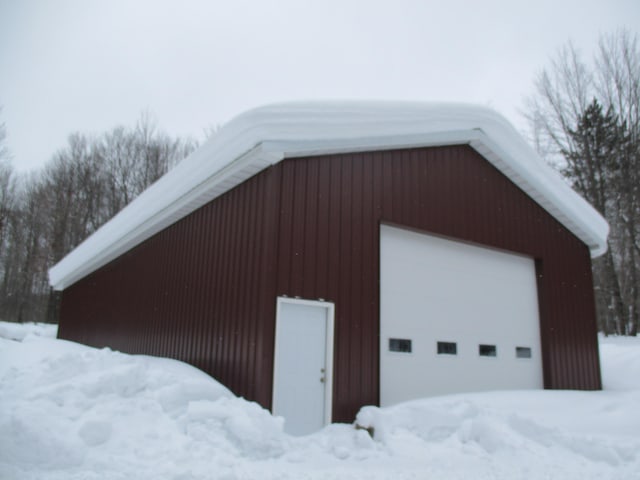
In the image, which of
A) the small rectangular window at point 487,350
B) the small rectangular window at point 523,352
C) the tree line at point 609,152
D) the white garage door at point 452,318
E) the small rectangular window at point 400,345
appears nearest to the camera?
the small rectangular window at point 400,345

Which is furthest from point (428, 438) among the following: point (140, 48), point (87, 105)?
point (87, 105)

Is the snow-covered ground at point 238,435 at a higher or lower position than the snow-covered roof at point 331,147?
lower

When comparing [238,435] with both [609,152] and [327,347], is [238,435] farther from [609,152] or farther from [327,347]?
[609,152]

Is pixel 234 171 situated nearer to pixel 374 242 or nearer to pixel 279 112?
pixel 279 112

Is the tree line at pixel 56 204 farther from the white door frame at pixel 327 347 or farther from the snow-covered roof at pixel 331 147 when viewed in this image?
the white door frame at pixel 327 347

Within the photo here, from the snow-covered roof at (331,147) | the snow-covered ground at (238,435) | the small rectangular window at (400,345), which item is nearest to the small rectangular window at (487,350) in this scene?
the small rectangular window at (400,345)

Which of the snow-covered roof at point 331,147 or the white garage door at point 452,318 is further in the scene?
the white garage door at point 452,318

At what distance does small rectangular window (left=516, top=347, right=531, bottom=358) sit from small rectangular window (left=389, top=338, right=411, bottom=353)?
307 centimetres

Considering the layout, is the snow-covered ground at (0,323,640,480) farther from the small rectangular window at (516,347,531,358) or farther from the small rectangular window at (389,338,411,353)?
the small rectangular window at (516,347,531,358)

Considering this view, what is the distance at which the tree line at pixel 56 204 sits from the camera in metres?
26.0

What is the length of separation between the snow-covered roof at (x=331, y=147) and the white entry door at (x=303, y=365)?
2.17m

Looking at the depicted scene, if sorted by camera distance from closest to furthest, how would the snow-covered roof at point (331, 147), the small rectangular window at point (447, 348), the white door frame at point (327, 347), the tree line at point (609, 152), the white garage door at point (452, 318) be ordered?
the white door frame at point (327, 347) < the snow-covered roof at point (331, 147) < the white garage door at point (452, 318) < the small rectangular window at point (447, 348) < the tree line at point (609, 152)

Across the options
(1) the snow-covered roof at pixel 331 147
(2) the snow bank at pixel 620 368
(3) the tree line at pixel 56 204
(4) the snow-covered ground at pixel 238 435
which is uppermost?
(3) the tree line at pixel 56 204

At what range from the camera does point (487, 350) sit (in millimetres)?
9039
